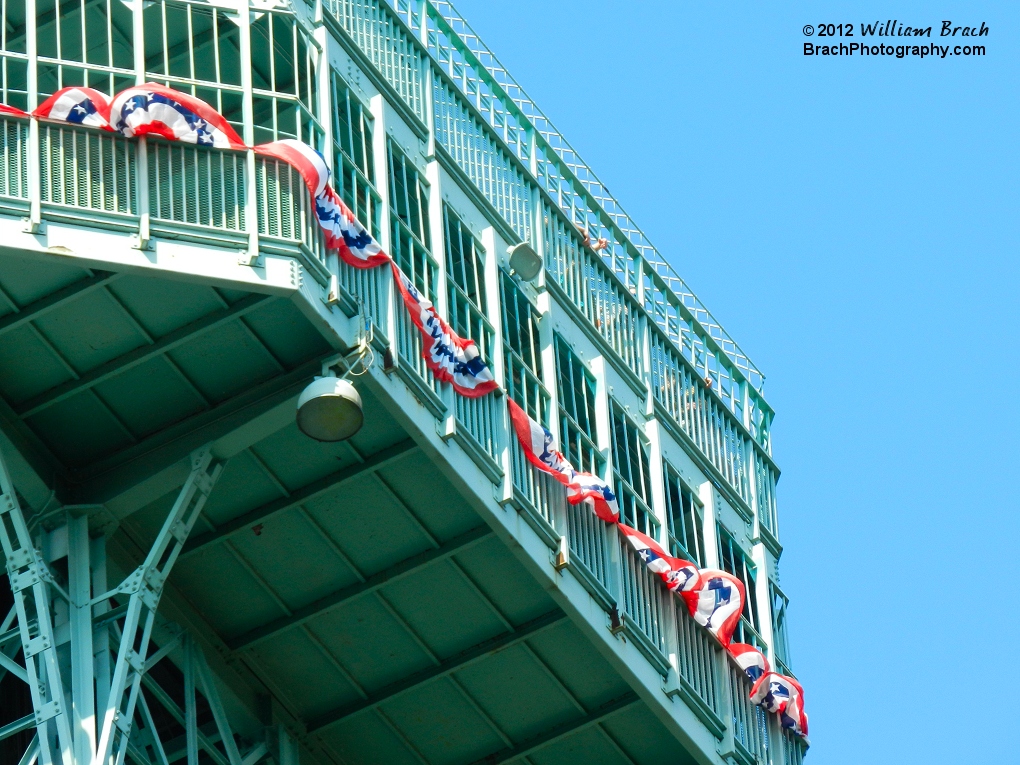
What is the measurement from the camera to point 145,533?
26.3 m

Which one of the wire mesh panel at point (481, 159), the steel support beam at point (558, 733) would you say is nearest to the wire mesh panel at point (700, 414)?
the wire mesh panel at point (481, 159)

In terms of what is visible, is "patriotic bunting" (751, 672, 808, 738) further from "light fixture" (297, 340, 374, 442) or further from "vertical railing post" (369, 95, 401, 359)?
"light fixture" (297, 340, 374, 442)

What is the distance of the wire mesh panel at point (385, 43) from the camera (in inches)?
1095

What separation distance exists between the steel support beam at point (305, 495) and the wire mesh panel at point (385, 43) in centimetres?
440

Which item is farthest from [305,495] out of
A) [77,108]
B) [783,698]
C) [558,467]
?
[783,698]

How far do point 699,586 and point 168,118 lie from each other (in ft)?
30.2

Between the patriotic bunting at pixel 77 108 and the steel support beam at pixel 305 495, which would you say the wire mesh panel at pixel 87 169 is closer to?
the patriotic bunting at pixel 77 108

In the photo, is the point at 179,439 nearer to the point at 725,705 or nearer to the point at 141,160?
the point at 141,160

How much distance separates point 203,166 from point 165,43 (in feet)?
4.88

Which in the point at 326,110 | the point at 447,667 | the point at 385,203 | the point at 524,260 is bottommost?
the point at 447,667

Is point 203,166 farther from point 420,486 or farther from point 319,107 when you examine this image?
point 420,486

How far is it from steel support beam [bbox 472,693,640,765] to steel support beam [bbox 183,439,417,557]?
13.8 ft

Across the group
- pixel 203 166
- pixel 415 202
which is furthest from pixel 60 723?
pixel 415 202

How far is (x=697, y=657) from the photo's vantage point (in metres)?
29.5
